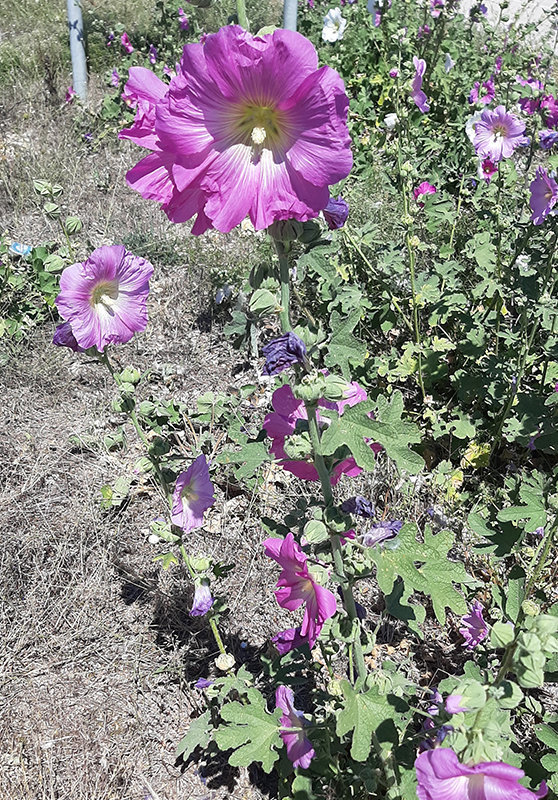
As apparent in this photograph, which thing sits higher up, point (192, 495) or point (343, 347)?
point (343, 347)

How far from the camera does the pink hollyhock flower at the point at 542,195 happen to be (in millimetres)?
2316

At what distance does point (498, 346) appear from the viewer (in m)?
2.99

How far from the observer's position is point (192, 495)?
1856mm

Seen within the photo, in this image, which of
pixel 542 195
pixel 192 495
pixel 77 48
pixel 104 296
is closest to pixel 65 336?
pixel 104 296

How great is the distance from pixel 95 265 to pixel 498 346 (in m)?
1.93

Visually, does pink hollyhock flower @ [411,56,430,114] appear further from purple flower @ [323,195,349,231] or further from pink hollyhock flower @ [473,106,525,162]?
purple flower @ [323,195,349,231]

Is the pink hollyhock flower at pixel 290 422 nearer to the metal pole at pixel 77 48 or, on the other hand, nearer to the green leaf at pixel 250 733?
the green leaf at pixel 250 733

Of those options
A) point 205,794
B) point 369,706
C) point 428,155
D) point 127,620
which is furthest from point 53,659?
point 428,155

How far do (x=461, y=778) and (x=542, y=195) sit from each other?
76.6 inches

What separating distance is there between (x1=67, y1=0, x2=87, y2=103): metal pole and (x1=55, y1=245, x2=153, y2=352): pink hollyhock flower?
466cm

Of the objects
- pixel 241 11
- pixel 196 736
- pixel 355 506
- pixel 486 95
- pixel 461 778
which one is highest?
pixel 241 11

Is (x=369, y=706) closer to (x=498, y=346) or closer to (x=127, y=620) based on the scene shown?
(x=127, y=620)

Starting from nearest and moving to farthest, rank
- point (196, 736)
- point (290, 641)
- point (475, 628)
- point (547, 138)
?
point (290, 641) → point (196, 736) → point (475, 628) → point (547, 138)

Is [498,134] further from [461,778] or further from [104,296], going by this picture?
[461,778]
